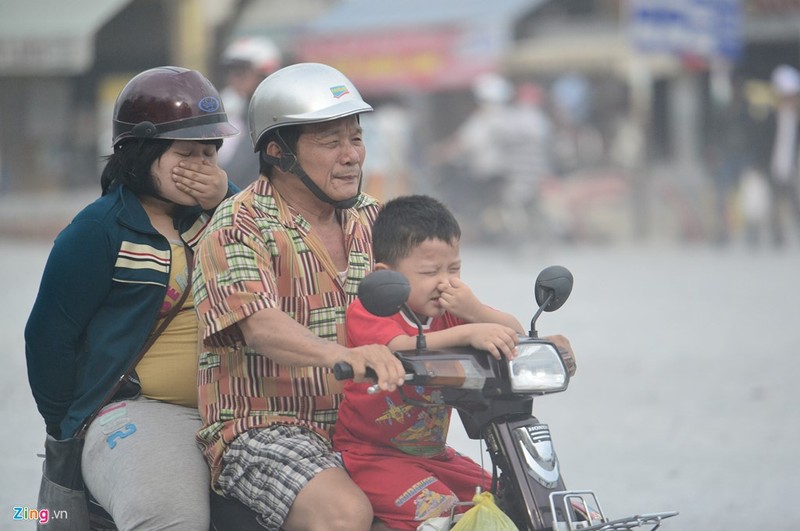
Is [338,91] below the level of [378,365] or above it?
above

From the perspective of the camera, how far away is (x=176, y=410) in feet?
11.7

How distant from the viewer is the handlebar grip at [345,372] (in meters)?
2.86

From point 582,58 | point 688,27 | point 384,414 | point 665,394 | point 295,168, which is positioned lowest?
point 665,394

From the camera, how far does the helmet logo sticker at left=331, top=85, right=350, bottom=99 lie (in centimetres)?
336

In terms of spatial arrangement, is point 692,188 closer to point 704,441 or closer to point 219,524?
point 704,441

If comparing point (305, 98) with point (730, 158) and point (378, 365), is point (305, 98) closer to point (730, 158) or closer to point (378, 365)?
point (378, 365)

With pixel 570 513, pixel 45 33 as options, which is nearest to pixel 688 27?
pixel 45 33

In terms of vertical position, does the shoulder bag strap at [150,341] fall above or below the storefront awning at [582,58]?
below

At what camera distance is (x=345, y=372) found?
2863 millimetres

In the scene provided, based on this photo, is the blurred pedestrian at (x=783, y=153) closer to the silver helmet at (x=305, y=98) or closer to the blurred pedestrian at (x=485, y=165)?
the blurred pedestrian at (x=485, y=165)

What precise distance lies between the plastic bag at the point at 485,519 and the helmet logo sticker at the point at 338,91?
1.14 meters

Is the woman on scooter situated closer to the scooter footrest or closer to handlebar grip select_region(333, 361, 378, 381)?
handlebar grip select_region(333, 361, 378, 381)

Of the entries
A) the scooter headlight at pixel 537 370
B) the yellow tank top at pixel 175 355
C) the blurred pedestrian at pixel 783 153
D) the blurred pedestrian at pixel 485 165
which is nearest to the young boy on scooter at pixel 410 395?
the scooter headlight at pixel 537 370

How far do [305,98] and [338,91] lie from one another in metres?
0.09
